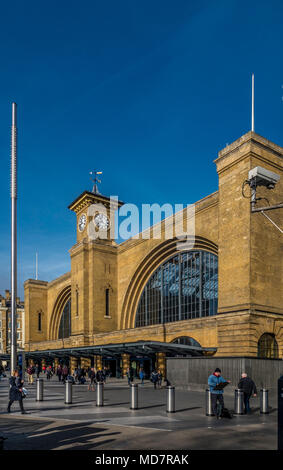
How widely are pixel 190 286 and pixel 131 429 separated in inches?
1000

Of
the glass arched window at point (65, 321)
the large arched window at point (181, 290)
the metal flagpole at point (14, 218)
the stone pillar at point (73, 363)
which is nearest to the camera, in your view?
the metal flagpole at point (14, 218)

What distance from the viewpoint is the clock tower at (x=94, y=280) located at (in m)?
44.4

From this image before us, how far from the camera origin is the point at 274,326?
2575 cm

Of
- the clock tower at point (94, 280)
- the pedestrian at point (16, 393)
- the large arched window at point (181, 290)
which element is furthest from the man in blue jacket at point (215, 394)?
the clock tower at point (94, 280)

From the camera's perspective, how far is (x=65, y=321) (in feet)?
194

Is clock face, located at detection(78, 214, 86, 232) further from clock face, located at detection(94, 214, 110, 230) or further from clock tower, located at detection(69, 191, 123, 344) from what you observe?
clock face, located at detection(94, 214, 110, 230)

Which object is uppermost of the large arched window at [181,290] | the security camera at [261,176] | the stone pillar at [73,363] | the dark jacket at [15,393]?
the security camera at [261,176]

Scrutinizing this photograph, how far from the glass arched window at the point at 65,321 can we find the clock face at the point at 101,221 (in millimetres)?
14838

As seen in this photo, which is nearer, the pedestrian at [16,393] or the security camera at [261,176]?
the security camera at [261,176]

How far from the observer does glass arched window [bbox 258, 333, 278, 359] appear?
82.3 ft

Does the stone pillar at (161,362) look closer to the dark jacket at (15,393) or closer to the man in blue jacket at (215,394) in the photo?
the dark jacket at (15,393)

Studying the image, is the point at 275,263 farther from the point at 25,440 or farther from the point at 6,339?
the point at 6,339

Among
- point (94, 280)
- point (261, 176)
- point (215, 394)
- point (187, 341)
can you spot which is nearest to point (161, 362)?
point (187, 341)

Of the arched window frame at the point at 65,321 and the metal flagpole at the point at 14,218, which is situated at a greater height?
the metal flagpole at the point at 14,218
